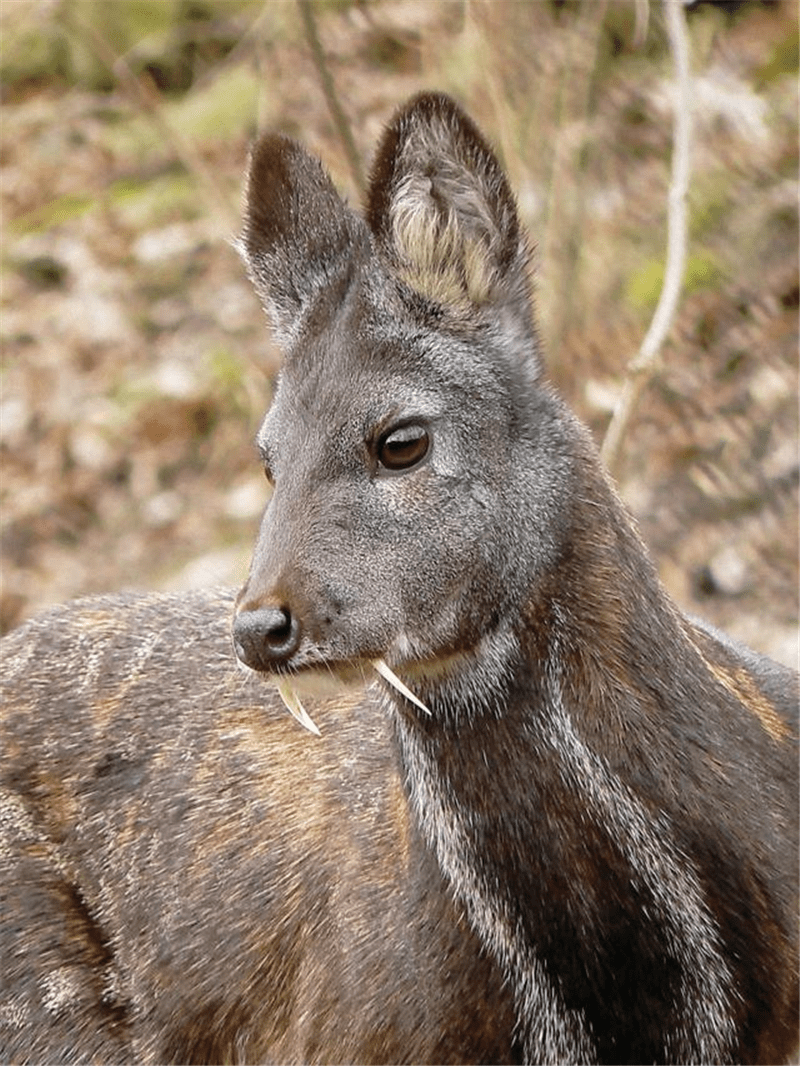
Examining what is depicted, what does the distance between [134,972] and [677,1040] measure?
2.05 meters

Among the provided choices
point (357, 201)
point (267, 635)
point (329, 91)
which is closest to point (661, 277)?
point (357, 201)

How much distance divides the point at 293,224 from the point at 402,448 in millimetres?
967

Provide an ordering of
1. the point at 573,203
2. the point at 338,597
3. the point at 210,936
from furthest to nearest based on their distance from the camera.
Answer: the point at 573,203, the point at 210,936, the point at 338,597

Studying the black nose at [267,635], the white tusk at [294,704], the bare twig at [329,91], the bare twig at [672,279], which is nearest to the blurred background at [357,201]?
the bare twig at [329,91]

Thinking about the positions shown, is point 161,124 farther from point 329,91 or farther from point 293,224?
point 293,224

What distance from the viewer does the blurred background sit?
30.1ft

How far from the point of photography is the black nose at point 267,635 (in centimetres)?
413

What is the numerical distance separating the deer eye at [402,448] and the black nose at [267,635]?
528 millimetres

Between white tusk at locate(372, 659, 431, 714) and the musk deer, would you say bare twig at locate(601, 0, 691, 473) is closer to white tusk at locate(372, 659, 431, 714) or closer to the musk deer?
the musk deer

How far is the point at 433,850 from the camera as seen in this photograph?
4.78 metres

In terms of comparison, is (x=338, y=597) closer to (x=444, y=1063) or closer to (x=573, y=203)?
(x=444, y=1063)

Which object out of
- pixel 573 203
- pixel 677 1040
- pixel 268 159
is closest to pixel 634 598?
pixel 677 1040

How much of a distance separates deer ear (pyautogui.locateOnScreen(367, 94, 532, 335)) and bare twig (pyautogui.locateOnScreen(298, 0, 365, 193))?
3012mm

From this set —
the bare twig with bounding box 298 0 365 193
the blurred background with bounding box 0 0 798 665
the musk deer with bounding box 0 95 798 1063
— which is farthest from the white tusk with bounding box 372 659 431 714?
the bare twig with bounding box 298 0 365 193
